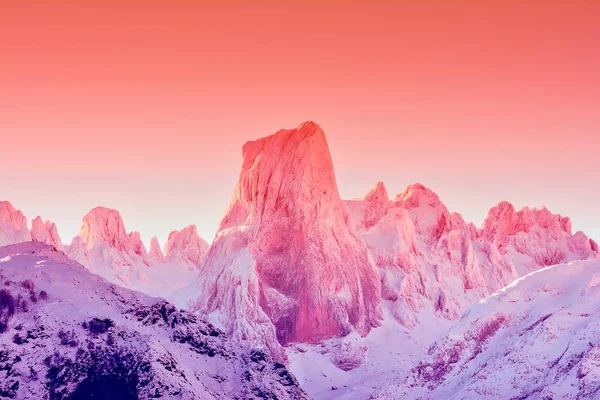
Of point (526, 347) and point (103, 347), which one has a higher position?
point (103, 347)

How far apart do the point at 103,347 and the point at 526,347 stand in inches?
2295

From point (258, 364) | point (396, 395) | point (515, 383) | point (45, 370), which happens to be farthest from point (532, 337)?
point (45, 370)

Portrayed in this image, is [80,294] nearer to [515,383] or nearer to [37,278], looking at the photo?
[37,278]

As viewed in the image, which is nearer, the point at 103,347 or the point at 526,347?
the point at 103,347

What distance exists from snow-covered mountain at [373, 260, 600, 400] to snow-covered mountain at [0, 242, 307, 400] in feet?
83.3

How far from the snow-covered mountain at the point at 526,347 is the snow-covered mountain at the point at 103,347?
83.3ft

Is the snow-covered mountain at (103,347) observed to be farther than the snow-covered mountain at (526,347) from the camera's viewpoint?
No

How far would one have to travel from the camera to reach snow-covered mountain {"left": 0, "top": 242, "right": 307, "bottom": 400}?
408ft

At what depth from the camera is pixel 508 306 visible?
159 m

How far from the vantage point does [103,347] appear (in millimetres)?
128625

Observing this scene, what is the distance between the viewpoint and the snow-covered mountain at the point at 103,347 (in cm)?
12444

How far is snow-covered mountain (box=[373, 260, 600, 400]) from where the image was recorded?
136 metres

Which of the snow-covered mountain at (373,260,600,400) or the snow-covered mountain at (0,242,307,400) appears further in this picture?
the snow-covered mountain at (373,260,600,400)

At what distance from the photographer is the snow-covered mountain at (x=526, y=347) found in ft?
446
